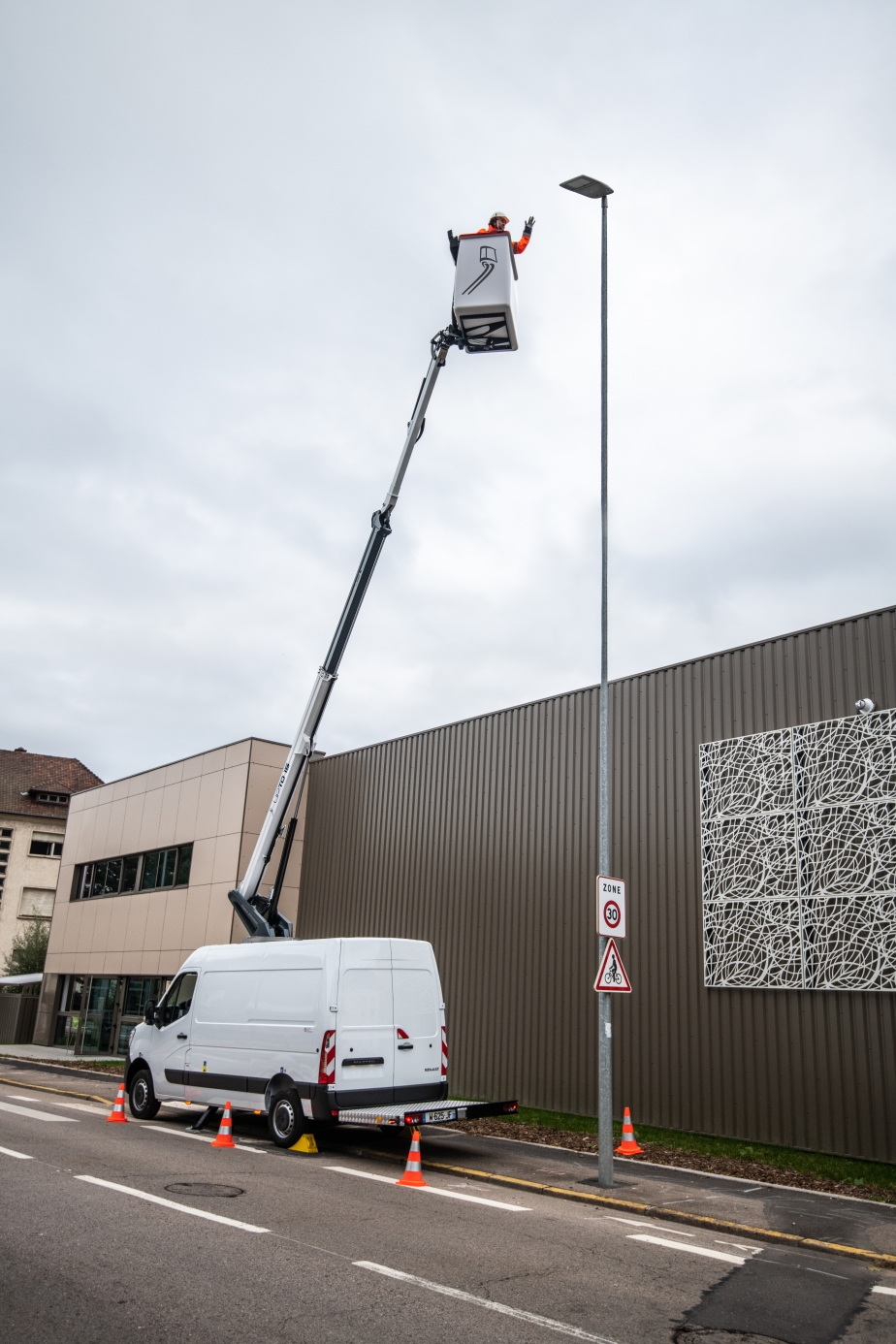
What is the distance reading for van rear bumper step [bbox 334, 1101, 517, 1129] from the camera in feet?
35.7

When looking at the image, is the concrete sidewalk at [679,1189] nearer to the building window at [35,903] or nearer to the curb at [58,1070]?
the curb at [58,1070]

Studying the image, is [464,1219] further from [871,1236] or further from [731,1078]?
[731,1078]

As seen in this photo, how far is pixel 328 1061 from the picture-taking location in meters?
11.3

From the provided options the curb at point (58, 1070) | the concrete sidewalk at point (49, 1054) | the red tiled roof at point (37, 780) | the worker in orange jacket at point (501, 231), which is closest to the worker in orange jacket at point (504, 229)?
the worker in orange jacket at point (501, 231)

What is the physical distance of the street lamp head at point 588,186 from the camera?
11998 mm

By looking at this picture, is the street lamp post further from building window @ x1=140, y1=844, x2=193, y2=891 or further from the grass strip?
building window @ x1=140, y1=844, x2=193, y2=891

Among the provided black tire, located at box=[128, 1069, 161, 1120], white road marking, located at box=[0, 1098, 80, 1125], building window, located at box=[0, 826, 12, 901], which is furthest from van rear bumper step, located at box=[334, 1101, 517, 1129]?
building window, located at box=[0, 826, 12, 901]

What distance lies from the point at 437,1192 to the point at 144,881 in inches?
773

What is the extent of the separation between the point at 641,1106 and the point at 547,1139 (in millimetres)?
2155

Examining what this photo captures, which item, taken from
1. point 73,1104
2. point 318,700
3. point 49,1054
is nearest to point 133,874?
point 49,1054

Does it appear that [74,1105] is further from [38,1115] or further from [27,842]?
[27,842]

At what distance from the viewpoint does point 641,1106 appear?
48.8ft

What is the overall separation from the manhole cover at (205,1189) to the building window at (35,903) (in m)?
43.5

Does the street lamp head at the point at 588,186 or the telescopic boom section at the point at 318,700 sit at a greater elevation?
the street lamp head at the point at 588,186
